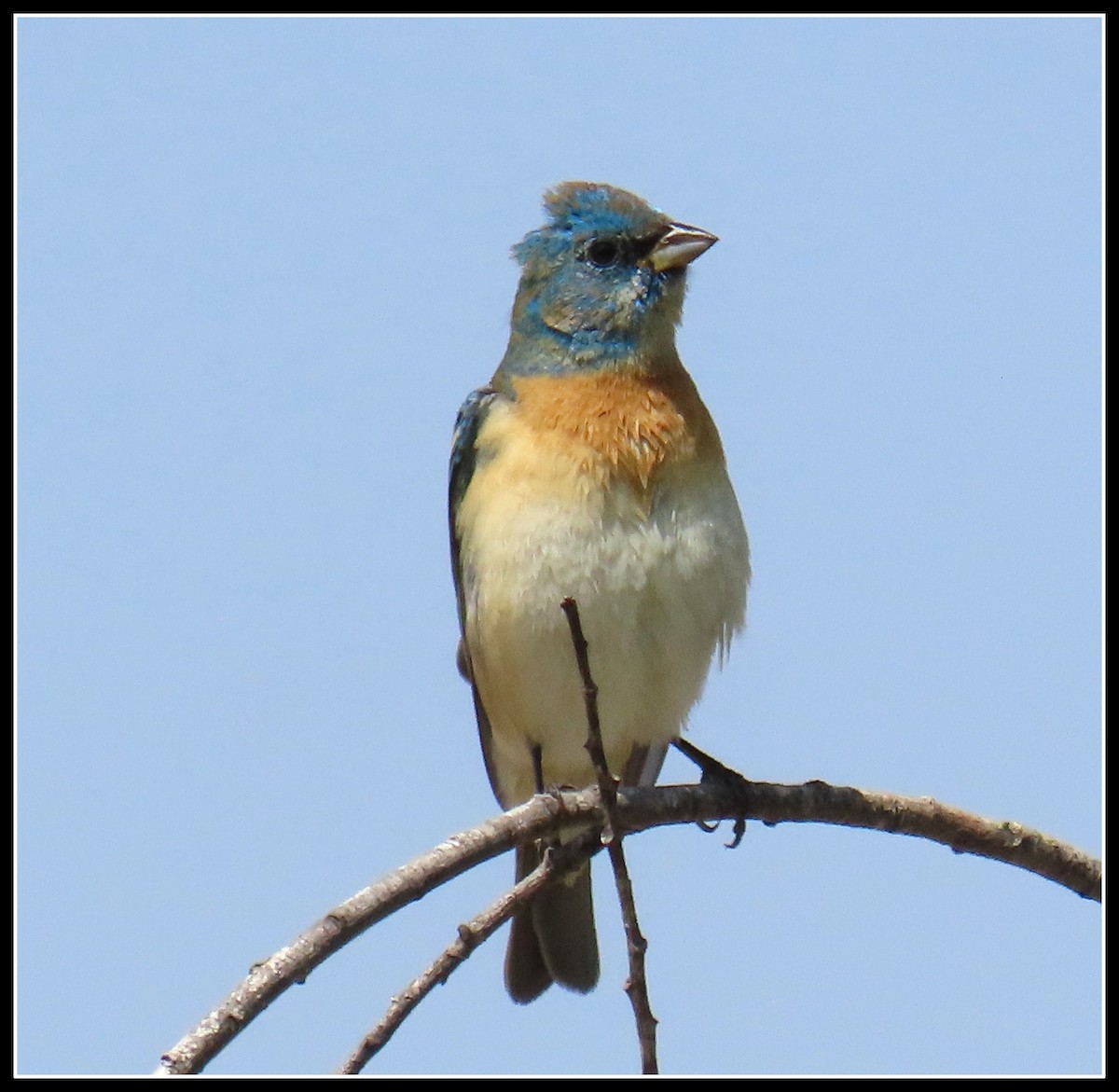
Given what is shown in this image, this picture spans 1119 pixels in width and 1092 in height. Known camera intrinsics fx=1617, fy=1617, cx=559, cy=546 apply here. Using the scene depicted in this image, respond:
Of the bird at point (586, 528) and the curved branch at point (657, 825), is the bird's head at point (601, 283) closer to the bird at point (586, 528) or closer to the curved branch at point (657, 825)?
the bird at point (586, 528)

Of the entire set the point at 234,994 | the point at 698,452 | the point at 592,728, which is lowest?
the point at 234,994

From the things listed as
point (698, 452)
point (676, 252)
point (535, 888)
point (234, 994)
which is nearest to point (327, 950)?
point (234, 994)

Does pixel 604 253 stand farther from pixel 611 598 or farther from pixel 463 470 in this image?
pixel 611 598

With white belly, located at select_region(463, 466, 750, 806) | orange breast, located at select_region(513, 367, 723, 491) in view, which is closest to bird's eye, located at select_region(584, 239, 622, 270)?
orange breast, located at select_region(513, 367, 723, 491)

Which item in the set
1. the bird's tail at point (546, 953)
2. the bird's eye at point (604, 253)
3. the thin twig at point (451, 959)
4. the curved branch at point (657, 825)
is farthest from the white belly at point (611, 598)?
the thin twig at point (451, 959)

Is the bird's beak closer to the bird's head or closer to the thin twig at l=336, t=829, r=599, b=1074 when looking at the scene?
the bird's head

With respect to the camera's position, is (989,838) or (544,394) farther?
(544,394)

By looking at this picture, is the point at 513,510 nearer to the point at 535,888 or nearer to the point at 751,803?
the point at 751,803
